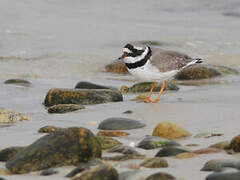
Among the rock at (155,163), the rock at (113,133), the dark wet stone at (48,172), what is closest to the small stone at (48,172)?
the dark wet stone at (48,172)

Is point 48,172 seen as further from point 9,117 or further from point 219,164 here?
point 9,117

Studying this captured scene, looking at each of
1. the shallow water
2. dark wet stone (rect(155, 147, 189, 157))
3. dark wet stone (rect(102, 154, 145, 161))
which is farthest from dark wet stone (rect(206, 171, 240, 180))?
dark wet stone (rect(102, 154, 145, 161))

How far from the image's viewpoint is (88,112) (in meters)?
6.81

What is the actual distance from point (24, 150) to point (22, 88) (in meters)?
5.04

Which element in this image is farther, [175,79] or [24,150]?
[175,79]

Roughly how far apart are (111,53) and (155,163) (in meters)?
9.48

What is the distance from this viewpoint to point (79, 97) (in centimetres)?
766

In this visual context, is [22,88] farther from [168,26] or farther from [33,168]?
[168,26]

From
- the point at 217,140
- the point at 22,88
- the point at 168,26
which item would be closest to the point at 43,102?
the point at 22,88

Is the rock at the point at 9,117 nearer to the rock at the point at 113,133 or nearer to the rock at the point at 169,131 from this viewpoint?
the rock at the point at 113,133

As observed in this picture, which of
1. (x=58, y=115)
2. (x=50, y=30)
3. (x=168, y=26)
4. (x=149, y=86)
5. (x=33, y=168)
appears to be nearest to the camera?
(x=33, y=168)

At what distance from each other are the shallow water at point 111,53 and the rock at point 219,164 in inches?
3.6

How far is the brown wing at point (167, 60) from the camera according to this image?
7.45 m

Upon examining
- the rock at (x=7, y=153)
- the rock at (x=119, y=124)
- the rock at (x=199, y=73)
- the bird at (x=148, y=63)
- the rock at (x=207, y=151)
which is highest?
the bird at (x=148, y=63)
